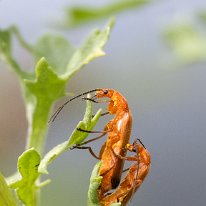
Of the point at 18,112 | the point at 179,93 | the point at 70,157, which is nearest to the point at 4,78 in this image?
the point at 18,112

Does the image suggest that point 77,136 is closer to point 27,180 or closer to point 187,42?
→ point 27,180

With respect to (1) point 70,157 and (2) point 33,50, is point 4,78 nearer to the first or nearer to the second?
(1) point 70,157

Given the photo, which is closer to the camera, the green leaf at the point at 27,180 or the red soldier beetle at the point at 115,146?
the green leaf at the point at 27,180

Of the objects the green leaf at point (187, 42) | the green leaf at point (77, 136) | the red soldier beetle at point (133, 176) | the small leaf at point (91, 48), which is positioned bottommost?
the green leaf at point (187, 42)

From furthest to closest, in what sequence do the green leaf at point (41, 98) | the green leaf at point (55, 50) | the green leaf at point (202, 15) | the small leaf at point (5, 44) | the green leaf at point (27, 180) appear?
the green leaf at point (202, 15), the green leaf at point (55, 50), the small leaf at point (5, 44), the green leaf at point (41, 98), the green leaf at point (27, 180)

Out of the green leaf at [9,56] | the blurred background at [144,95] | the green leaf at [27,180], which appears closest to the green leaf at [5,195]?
the green leaf at [27,180]

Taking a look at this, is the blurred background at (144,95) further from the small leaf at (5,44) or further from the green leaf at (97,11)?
the small leaf at (5,44)

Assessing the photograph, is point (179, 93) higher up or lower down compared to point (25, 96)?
lower down
